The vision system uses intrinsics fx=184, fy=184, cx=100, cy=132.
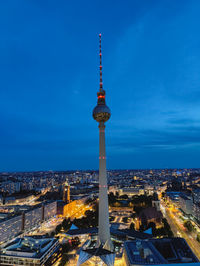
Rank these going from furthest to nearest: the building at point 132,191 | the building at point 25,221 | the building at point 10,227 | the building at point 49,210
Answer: the building at point 132,191 → the building at point 49,210 → the building at point 25,221 → the building at point 10,227

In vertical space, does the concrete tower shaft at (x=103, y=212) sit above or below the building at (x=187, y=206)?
above

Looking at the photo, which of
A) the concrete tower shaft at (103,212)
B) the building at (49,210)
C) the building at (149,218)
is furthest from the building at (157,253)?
the building at (49,210)

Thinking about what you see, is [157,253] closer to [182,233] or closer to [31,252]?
[31,252]

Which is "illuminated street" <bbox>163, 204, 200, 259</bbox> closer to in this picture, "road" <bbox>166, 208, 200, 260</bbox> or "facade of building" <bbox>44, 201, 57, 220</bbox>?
"road" <bbox>166, 208, 200, 260</bbox>

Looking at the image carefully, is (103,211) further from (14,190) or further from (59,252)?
(14,190)

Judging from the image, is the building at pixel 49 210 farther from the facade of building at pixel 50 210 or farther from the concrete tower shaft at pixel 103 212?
the concrete tower shaft at pixel 103 212

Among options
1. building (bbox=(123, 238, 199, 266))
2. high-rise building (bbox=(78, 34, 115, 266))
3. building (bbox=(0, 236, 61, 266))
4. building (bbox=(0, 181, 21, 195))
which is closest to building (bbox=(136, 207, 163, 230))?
building (bbox=(123, 238, 199, 266))

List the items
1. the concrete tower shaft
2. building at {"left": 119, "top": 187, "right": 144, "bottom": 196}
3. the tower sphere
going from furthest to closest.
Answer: building at {"left": 119, "top": 187, "right": 144, "bottom": 196} < the tower sphere < the concrete tower shaft
